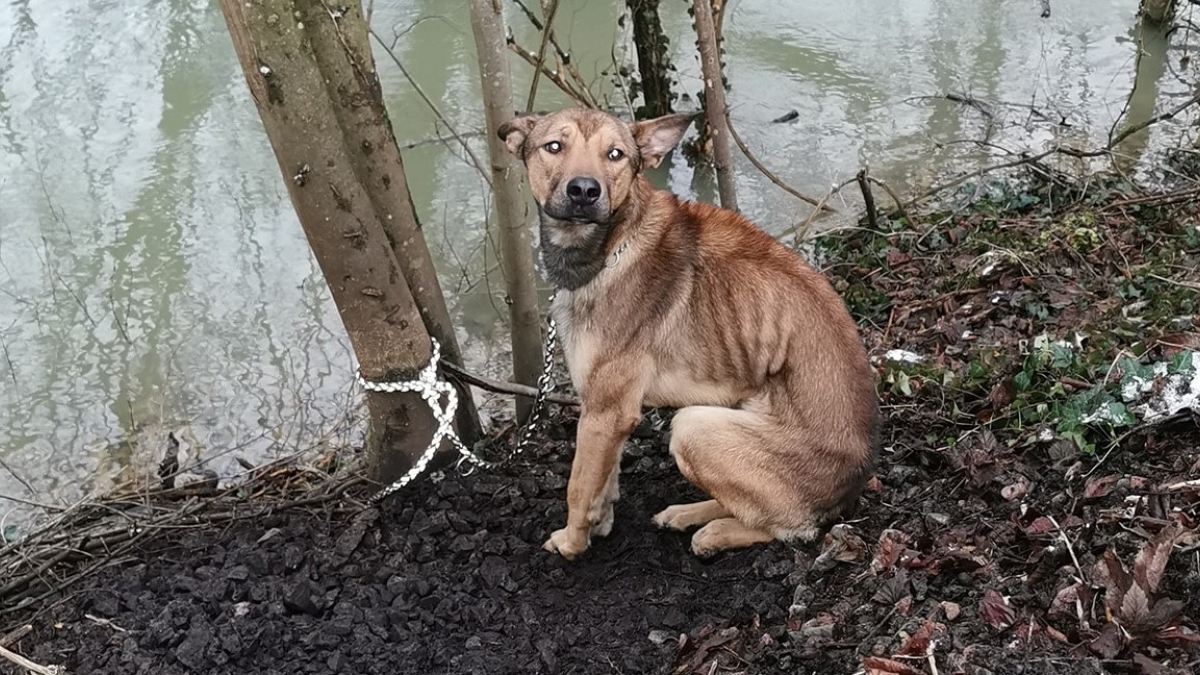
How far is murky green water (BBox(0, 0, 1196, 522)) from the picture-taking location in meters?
7.10

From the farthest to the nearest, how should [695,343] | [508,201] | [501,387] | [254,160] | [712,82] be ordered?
[254,160] < [712,82] < [501,387] < [508,201] < [695,343]

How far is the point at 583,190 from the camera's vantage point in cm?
411

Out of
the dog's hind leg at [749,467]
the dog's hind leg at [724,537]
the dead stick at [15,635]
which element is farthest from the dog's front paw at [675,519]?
the dead stick at [15,635]

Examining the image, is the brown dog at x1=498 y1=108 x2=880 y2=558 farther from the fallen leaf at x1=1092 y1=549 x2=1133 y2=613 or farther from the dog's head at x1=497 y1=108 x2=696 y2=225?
the fallen leaf at x1=1092 y1=549 x2=1133 y2=613

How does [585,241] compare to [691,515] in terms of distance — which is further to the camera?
[691,515]

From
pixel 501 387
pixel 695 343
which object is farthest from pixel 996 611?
pixel 501 387

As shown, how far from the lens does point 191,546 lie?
4.81 meters

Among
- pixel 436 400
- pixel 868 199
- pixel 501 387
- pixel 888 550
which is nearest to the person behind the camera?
pixel 888 550

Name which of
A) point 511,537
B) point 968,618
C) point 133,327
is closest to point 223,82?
point 133,327

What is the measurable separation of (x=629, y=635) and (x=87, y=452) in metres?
4.41

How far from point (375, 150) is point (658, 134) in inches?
52.8

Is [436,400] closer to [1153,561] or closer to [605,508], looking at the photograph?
[605,508]

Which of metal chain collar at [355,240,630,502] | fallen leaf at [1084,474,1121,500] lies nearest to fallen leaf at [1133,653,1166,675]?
fallen leaf at [1084,474,1121,500]

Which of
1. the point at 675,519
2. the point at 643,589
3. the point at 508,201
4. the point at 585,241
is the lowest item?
the point at 643,589
